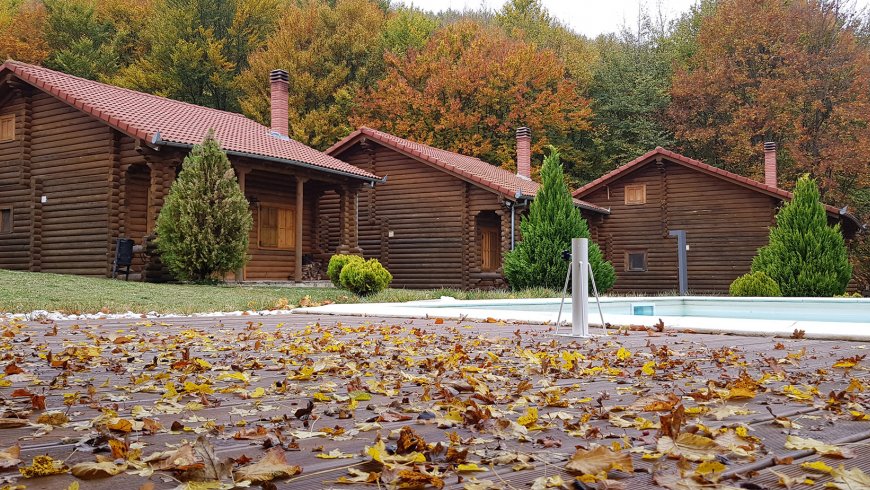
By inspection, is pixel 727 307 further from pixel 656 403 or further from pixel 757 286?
pixel 656 403

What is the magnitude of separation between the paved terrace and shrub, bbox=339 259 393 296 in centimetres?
937

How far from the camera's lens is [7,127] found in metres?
18.8

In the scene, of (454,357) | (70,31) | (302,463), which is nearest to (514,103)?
(70,31)

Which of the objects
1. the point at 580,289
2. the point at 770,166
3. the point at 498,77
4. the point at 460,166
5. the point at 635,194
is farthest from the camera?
the point at 498,77

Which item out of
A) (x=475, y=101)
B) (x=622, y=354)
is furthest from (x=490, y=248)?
(x=622, y=354)

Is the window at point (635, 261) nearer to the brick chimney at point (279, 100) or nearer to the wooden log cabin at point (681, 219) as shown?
the wooden log cabin at point (681, 219)

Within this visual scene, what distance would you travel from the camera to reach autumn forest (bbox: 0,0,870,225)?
3128cm

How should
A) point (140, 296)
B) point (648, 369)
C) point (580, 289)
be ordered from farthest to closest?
point (140, 296) < point (580, 289) < point (648, 369)

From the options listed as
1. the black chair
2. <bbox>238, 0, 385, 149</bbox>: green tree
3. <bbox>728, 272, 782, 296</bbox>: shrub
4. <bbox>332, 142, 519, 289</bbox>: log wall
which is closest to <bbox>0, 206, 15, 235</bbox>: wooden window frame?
the black chair

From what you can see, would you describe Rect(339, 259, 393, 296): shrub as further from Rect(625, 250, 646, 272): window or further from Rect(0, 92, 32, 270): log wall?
Rect(625, 250, 646, 272): window

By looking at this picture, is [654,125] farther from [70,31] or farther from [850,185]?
[70,31]

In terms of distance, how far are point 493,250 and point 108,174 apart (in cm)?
1262

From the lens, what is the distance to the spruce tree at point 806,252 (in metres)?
18.3

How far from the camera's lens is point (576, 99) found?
35594 mm
